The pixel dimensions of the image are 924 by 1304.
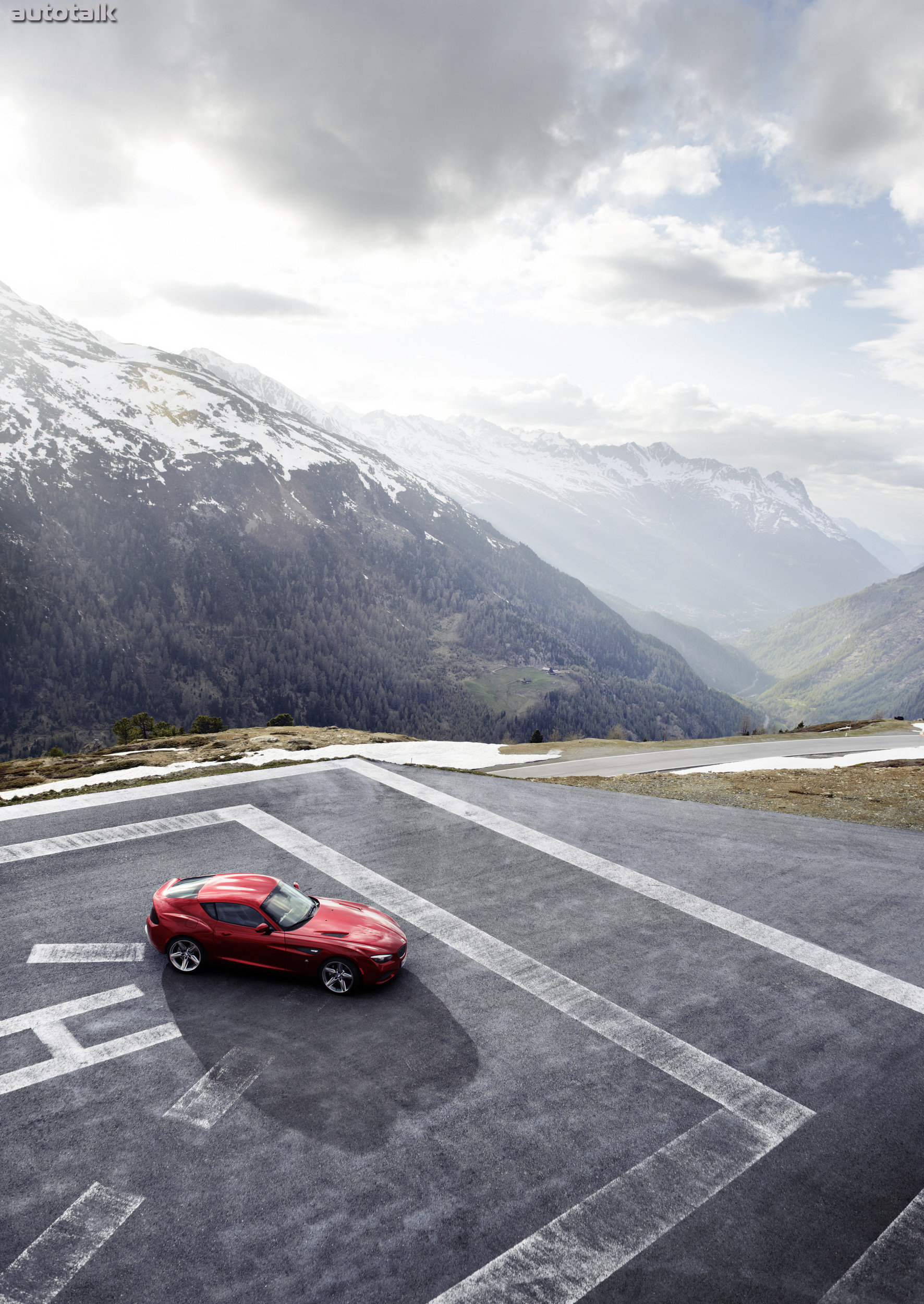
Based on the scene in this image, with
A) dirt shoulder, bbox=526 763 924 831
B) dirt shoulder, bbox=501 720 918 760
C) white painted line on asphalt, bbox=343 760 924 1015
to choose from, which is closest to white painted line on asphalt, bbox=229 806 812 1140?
white painted line on asphalt, bbox=343 760 924 1015

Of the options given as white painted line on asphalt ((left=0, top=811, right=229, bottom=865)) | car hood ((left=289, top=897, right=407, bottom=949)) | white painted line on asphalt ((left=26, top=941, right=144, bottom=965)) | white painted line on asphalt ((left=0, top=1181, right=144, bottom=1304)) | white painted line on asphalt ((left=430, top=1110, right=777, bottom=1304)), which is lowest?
white painted line on asphalt ((left=430, top=1110, right=777, bottom=1304))

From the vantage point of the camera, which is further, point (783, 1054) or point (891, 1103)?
point (783, 1054)

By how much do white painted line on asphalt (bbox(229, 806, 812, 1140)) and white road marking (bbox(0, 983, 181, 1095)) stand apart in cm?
586

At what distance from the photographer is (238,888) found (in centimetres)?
1430

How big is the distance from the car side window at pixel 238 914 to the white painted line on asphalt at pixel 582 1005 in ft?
12.6

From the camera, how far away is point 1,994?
13.1m

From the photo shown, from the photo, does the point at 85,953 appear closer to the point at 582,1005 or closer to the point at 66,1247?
the point at 66,1247

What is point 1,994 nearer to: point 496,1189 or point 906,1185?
point 496,1189

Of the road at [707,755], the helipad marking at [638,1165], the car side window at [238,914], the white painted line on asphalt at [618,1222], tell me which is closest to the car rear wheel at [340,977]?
the car side window at [238,914]

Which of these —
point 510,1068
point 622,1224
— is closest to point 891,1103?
point 622,1224

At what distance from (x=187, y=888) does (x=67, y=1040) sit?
130 inches

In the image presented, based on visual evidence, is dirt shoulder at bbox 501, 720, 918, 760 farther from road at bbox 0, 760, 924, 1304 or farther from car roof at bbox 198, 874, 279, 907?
car roof at bbox 198, 874, 279, 907

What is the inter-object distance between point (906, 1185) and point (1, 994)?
15.2 meters

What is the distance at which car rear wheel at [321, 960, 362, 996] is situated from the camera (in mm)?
13266
